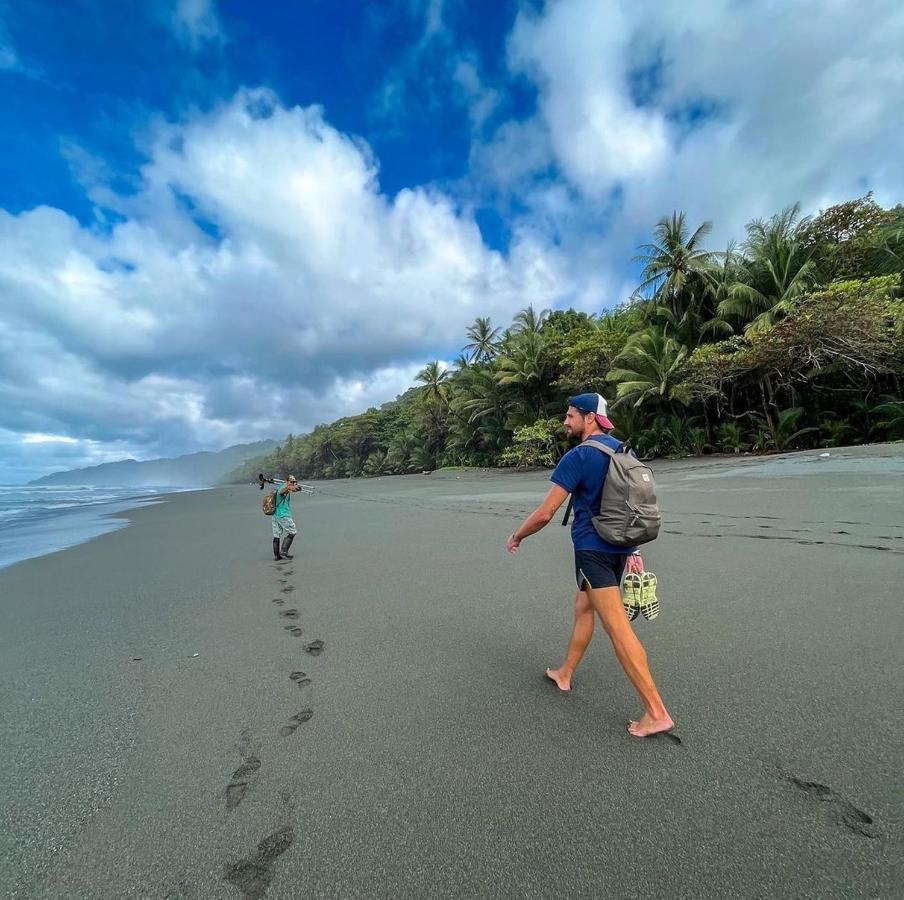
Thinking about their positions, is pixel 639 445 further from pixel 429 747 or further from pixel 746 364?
pixel 429 747

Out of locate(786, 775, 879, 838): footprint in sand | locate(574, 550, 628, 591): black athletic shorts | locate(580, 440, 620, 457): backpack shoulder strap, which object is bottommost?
locate(786, 775, 879, 838): footprint in sand

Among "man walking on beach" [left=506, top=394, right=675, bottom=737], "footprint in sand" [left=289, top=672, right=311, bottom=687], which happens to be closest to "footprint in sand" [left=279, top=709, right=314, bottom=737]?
"footprint in sand" [left=289, top=672, right=311, bottom=687]

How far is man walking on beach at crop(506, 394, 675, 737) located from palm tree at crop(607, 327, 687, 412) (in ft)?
64.1

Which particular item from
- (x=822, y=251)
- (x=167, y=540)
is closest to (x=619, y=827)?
(x=167, y=540)

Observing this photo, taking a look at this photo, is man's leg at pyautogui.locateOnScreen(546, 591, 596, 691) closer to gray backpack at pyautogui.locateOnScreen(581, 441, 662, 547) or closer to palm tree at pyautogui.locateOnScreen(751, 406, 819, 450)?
gray backpack at pyautogui.locateOnScreen(581, 441, 662, 547)

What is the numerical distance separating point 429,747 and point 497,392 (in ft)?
101

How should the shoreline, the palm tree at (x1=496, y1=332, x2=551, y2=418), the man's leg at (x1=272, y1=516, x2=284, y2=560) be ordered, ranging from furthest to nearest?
the palm tree at (x1=496, y1=332, x2=551, y2=418), the shoreline, the man's leg at (x1=272, y1=516, x2=284, y2=560)

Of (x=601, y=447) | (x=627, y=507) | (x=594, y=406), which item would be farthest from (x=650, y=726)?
(x=594, y=406)

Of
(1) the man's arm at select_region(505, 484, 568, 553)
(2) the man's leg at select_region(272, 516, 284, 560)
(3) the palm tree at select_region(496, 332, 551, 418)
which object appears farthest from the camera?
(3) the palm tree at select_region(496, 332, 551, 418)

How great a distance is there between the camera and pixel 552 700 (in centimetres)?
264

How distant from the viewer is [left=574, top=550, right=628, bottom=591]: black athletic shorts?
232cm

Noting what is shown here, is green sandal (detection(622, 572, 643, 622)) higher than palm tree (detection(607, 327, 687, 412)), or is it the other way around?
palm tree (detection(607, 327, 687, 412))

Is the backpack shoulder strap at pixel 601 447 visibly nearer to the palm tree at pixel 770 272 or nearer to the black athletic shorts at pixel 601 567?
the black athletic shorts at pixel 601 567

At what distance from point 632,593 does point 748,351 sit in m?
18.8
